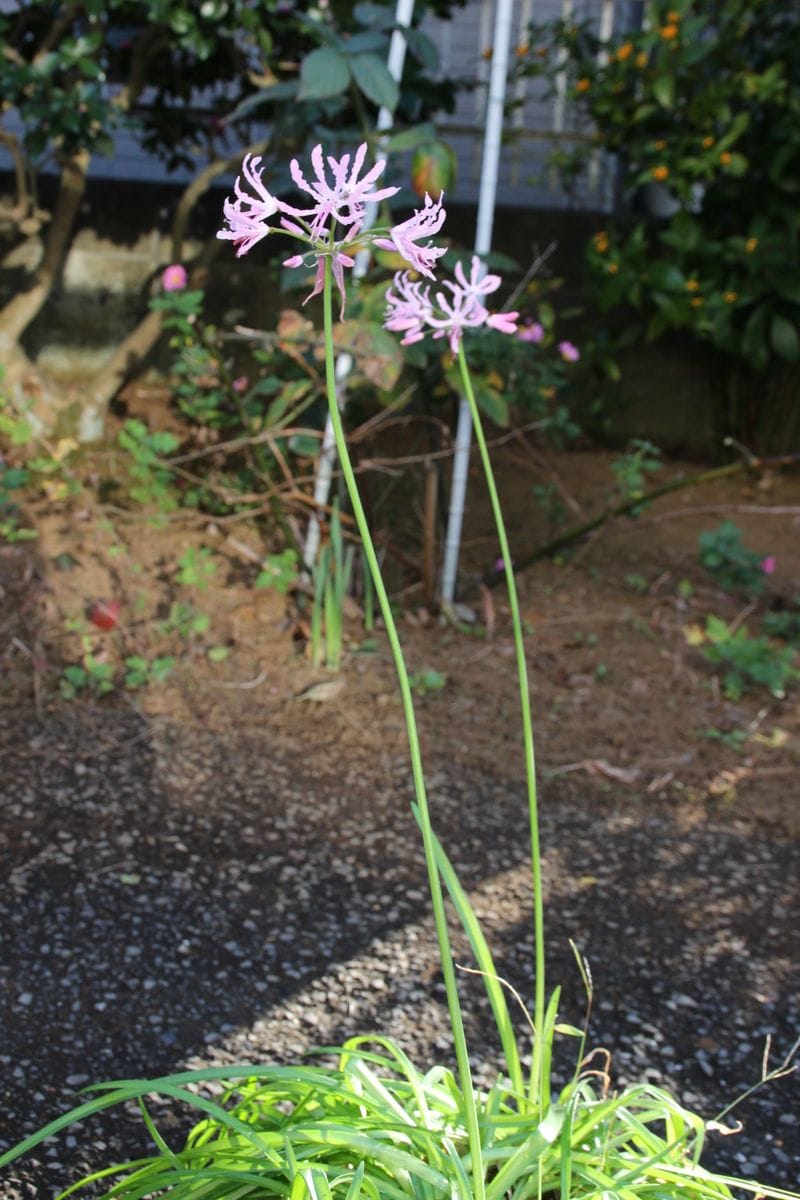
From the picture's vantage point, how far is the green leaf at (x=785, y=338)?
4.18 meters

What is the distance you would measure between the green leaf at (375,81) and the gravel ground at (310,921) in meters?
1.49

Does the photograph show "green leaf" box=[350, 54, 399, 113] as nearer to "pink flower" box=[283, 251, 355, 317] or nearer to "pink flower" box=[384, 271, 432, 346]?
"pink flower" box=[384, 271, 432, 346]

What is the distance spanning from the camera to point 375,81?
112 inches

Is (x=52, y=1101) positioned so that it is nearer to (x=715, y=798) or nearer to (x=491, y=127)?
(x=715, y=798)

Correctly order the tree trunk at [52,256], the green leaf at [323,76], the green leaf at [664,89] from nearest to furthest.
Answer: the green leaf at [323,76] → the tree trunk at [52,256] → the green leaf at [664,89]

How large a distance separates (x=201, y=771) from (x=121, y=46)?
8.45 ft

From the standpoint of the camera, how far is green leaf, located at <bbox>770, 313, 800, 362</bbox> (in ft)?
13.7

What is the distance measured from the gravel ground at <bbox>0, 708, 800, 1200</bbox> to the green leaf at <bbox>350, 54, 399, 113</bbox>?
4.90 feet

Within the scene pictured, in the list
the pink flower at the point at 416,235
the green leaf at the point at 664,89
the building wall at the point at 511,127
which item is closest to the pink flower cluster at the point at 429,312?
the pink flower at the point at 416,235

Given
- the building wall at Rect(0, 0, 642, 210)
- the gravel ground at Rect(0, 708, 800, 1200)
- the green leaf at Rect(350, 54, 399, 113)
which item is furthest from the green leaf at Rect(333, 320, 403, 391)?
the building wall at Rect(0, 0, 642, 210)

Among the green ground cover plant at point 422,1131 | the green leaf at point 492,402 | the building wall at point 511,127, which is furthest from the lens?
the building wall at point 511,127

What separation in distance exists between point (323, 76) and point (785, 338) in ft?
6.67

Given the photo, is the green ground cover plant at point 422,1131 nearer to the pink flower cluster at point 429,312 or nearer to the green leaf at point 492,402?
the pink flower cluster at point 429,312

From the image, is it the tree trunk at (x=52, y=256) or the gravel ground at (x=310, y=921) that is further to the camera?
the tree trunk at (x=52, y=256)
